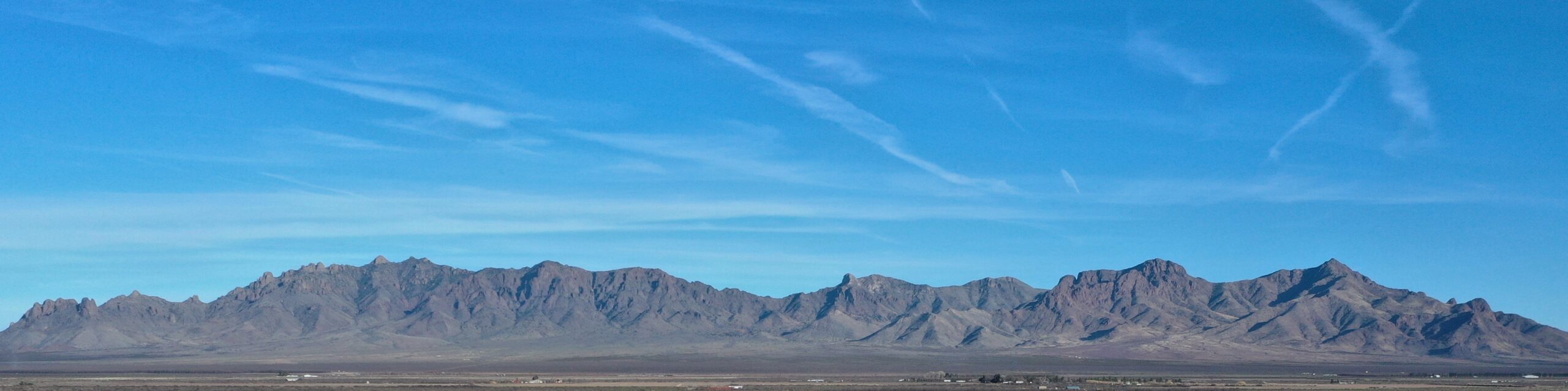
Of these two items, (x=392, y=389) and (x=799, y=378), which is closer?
(x=392, y=389)

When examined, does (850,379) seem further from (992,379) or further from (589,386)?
(589,386)

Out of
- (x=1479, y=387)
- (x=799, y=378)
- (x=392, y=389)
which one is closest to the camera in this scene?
(x=392, y=389)

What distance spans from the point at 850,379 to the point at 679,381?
1640cm

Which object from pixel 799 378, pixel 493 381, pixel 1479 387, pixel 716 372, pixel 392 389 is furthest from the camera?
pixel 716 372

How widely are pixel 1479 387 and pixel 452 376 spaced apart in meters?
98.1

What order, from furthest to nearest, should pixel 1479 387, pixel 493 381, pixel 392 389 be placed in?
pixel 493 381 < pixel 1479 387 < pixel 392 389

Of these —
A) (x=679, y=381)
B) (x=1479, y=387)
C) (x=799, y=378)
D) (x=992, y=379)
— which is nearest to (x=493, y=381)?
(x=679, y=381)

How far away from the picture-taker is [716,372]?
593 ft

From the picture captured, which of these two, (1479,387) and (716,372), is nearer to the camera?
(1479,387)

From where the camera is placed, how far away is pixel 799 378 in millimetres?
144500

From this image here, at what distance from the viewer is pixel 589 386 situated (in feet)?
390

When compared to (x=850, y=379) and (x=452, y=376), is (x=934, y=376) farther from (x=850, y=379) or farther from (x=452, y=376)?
(x=452, y=376)

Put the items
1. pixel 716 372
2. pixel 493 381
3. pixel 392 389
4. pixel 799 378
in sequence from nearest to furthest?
1. pixel 392 389
2. pixel 493 381
3. pixel 799 378
4. pixel 716 372

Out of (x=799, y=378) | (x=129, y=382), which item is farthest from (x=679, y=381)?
(x=129, y=382)
